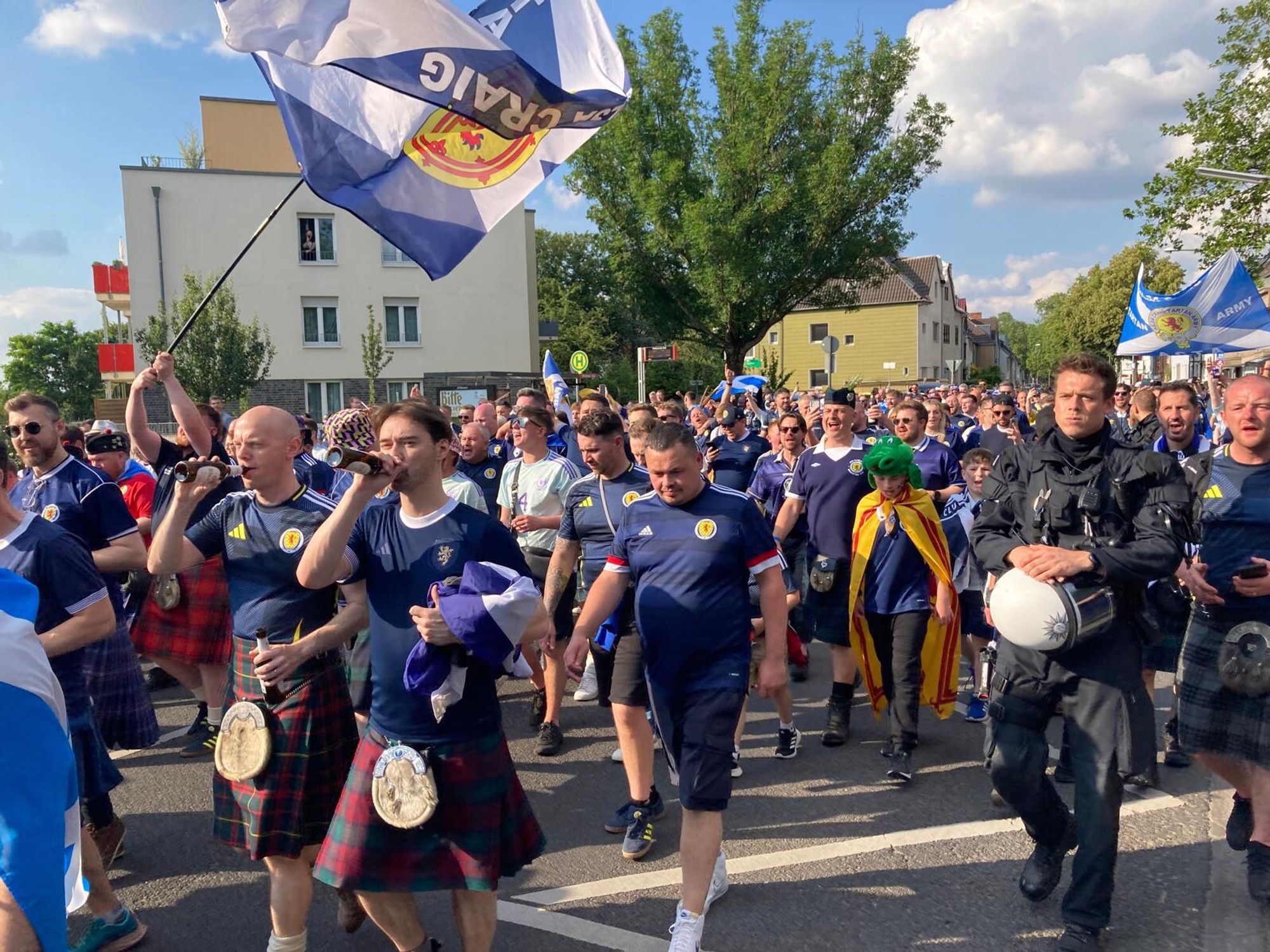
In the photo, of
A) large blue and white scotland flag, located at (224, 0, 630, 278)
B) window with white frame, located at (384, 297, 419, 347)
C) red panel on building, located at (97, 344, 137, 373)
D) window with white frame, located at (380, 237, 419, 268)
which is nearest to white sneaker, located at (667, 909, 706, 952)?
large blue and white scotland flag, located at (224, 0, 630, 278)

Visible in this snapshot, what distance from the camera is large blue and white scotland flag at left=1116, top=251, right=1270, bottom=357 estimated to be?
1163 centimetres

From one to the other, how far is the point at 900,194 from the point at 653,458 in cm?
2729

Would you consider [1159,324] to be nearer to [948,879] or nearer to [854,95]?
[948,879]

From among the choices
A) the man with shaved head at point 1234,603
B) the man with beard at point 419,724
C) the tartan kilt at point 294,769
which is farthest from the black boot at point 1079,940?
the tartan kilt at point 294,769

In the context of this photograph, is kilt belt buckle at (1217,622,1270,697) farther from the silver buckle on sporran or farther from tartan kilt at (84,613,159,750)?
tartan kilt at (84,613,159,750)

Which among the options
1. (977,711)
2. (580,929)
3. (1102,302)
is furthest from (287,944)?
(1102,302)

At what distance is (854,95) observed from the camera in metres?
27.5

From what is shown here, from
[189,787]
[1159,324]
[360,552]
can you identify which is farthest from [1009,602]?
[1159,324]

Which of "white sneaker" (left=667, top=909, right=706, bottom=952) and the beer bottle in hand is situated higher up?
the beer bottle in hand

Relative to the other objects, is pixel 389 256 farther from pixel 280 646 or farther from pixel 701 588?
pixel 280 646

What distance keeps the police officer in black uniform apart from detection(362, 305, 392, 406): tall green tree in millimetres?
27176

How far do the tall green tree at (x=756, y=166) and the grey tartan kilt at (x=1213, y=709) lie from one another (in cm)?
2362

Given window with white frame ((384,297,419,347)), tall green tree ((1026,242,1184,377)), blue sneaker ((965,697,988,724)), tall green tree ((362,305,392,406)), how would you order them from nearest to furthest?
1. blue sneaker ((965,697,988,724))
2. tall green tree ((362,305,392,406))
3. window with white frame ((384,297,419,347))
4. tall green tree ((1026,242,1184,377))

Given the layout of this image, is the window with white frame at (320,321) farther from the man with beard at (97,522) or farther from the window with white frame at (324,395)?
the man with beard at (97,522)
